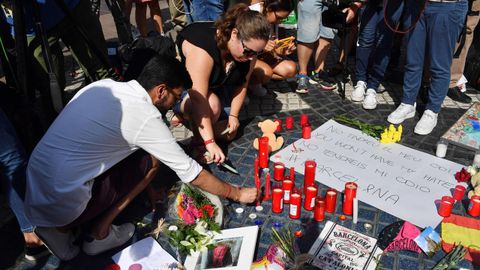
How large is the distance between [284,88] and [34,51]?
2.85 meters

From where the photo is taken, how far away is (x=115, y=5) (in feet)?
17.7

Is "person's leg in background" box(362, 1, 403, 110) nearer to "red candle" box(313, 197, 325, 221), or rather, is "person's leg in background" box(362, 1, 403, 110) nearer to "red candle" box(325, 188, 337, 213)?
"red candle" box(325, 188, 337, 213)

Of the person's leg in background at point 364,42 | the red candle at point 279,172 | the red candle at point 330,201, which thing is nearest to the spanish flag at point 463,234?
the red candle at point 330,201

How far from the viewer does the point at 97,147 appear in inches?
88.8

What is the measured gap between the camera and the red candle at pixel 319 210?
2.73m

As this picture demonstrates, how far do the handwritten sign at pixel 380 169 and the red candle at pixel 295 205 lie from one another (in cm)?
50

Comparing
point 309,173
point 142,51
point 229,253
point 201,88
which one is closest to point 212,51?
point 201,88

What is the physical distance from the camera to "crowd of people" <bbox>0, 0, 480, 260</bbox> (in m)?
2.23

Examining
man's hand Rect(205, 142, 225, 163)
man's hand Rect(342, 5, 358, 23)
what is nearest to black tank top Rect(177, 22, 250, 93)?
man's hand Rect(205, 142, 225, 163)

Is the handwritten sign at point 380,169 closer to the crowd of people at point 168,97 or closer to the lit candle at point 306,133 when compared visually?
the lit candle at point 306,133

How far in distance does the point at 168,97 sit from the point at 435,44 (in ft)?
8.60

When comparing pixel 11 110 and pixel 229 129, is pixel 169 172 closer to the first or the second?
pixel 229 129

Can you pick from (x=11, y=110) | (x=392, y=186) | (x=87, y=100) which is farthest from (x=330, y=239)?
(x=11, y=110)

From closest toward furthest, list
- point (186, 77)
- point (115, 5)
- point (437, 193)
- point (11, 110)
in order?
point (186, 77) < point (11, 110) < point (437, 193) < point (115, 5)
